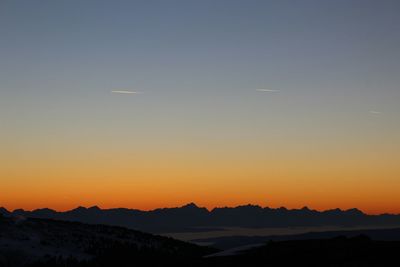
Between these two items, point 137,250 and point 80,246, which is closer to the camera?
point 80,246

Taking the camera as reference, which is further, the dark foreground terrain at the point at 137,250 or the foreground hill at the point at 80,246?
the foreground hill at the point at 80,246

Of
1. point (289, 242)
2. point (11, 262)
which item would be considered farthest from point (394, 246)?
point (11, 262)

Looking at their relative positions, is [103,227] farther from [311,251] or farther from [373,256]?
[373,256]

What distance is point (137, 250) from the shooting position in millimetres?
53094

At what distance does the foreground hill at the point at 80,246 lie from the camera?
44.9 m

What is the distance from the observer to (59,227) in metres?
60.1

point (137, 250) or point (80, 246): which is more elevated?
point (80, 246)

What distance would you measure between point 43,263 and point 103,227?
2325 cm

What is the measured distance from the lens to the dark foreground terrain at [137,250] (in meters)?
31.3

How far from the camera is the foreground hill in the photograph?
147 feet

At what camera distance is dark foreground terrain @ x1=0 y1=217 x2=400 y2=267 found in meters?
31.3

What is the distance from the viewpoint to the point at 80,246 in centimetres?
5194

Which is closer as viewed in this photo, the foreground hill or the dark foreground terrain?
the dark foreground terrain

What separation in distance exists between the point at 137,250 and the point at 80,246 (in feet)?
17.6
